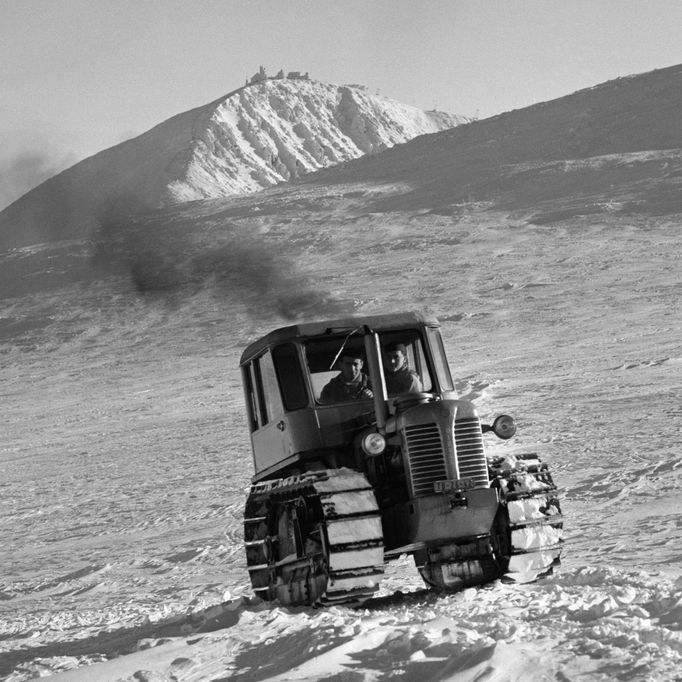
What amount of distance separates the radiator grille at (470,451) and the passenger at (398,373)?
92cm

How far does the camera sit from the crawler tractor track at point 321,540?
912cm

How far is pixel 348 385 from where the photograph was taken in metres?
10.6

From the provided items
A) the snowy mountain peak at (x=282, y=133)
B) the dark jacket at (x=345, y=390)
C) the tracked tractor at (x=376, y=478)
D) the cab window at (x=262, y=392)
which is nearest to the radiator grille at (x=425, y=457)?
the tracked tractor at (x=376, y=478)

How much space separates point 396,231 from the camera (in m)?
68.2

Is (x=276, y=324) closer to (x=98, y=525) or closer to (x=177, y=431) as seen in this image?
(x=177, y=431)

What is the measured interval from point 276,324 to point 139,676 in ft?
134

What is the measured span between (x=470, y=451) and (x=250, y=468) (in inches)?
507

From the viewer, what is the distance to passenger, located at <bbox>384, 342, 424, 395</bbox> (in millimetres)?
10414

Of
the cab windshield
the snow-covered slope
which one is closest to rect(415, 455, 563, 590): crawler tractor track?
the cab windshield

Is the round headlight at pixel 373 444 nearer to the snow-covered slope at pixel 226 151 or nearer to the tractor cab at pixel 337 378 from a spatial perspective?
the tractor cab at pixel 337 378

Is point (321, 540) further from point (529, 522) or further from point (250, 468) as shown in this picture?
point (250, 468)

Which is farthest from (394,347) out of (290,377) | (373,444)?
(373,444)

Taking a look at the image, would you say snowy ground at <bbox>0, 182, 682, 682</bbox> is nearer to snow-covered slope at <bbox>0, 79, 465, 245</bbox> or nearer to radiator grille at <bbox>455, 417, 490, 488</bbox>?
radiator grille at <bbox>455, 417, 490, 488</bbox>

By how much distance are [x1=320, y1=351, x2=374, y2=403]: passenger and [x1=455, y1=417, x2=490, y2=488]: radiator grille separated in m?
1.26
